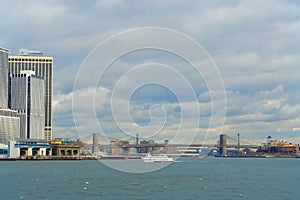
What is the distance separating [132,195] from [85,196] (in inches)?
198

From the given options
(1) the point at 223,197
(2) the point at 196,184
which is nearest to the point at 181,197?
(1) the point at 223,197

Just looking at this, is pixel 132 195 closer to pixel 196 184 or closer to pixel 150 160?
pixel 196 184

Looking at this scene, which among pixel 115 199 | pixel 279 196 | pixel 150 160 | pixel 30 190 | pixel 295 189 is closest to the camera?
pixel 115 199

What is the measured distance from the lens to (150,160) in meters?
175

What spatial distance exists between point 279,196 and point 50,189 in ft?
89.0

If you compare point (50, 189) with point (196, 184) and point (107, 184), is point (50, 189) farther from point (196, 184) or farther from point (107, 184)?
point (196, 184)

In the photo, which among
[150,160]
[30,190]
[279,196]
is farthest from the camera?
[150,160]

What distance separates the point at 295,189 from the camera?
70.6m

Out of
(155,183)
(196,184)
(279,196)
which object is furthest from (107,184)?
(279,196)

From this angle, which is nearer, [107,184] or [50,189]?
[50,189]

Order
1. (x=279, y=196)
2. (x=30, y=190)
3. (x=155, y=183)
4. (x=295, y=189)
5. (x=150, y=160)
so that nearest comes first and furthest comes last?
(x=279, y=196), (x=30, y=190), (x=295, y=189), (x=155, y=183), (x=150, y=160)

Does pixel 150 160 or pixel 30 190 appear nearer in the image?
pixel 30 190

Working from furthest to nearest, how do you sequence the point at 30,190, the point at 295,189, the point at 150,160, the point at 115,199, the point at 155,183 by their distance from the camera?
the point at 150,160
the point at 155,183
the point at 295,189
the point at 30,190
the point at 115,199

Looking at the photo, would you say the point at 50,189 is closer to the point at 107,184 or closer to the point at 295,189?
the point at 107,184
